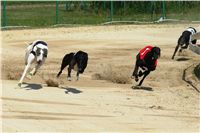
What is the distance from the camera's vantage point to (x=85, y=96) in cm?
1166

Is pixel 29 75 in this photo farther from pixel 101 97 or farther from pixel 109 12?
pixel 109 12

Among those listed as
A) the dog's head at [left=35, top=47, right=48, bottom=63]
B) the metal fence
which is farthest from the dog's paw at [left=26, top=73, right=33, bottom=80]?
the metal fence

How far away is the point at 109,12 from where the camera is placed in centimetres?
3878

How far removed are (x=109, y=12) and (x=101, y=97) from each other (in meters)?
27.4

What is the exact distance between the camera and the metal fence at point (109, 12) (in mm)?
35750

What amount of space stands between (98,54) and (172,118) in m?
9.53

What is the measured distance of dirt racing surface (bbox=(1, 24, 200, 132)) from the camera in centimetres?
907

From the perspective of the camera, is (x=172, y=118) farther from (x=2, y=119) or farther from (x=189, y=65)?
(x=189, y=65)

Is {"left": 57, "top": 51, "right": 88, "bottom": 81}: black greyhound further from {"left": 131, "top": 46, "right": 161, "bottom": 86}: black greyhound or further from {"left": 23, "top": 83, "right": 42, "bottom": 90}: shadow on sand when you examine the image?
{"left": 131, "top": 46, "right": 161, "bottom": 86}: black greyhound

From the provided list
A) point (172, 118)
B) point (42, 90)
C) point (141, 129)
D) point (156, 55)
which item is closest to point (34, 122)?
point (141, 129)

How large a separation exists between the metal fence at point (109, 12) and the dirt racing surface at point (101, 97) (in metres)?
14.3

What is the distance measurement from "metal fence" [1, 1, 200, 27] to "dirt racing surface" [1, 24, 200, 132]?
46.9ft

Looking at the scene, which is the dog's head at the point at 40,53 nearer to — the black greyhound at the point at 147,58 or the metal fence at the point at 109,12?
the black greyhound at the point at 147,58

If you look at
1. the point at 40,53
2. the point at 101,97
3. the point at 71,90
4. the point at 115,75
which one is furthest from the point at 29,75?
the point at 115,75
